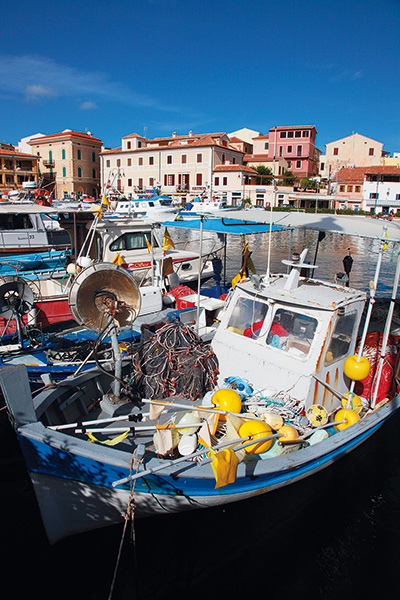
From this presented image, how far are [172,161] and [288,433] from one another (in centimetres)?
5651

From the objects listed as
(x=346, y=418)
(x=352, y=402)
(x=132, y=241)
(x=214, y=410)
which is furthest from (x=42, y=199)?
(x=346, y=418)

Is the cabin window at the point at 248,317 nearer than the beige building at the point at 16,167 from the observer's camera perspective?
Yes

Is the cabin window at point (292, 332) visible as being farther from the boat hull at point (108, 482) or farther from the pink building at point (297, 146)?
the pink building at point (297, 146)

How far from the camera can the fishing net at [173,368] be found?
5.75 m

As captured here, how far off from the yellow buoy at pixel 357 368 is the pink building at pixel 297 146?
63.6 m

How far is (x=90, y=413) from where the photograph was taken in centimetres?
582

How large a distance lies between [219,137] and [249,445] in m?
59.7

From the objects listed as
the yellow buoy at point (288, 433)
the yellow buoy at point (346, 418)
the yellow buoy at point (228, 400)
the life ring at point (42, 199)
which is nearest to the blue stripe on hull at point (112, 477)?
the yellow buoy at point (288, 433)

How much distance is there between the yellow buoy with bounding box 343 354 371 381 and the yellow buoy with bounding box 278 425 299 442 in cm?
118

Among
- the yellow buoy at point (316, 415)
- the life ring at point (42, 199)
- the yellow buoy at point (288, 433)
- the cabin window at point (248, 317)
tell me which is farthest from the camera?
the life ring at point (42, 199)

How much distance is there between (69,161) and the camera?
202 ft

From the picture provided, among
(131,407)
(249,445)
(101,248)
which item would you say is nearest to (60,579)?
(131,407)

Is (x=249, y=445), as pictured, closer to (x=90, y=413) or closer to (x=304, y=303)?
(x=304, y=303)

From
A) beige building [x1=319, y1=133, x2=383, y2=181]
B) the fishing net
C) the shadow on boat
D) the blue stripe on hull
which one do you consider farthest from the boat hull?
beige building [x1=319, y1=133, x2=383, y2=181]
